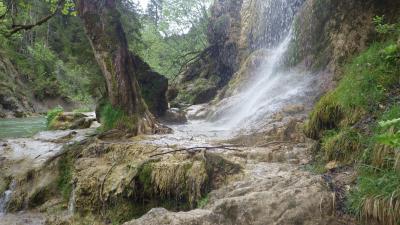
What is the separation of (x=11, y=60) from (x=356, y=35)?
34.1 metres

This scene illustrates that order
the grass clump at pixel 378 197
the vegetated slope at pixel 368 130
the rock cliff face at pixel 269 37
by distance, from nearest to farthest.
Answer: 1. the grass clump at pixel 378 197
2. the vegetated slope at pixel 368 130
3. the rock cliff face at pixel 269 37

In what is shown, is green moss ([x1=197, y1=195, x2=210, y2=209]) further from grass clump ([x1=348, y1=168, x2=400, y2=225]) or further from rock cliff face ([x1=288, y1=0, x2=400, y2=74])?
rock cliff face ([x1=288, y1=0, x2=400, y2=74])

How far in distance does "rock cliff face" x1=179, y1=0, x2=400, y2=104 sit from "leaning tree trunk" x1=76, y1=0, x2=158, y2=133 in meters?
5.48

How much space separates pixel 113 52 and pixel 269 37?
489 inches

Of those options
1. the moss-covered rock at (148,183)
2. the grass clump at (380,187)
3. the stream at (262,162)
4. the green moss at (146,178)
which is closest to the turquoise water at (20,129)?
the stream at (262,162)

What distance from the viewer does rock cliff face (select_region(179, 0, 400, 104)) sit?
9172mm

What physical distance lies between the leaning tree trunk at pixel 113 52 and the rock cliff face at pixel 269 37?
548 cm

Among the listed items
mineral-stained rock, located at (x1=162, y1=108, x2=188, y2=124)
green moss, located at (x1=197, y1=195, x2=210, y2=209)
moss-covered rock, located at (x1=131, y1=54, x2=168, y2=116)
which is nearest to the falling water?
mineral-stained rock, located at (x1=162, y1=108, x2=188, y2=124)

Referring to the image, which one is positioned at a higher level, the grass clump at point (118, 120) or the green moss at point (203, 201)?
the grass clump at point (118, 120)

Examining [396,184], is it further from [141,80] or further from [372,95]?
[141,80]

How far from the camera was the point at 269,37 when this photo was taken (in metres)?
19.6

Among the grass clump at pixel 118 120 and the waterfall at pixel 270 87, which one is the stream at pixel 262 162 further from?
the grass clump at pixel 118 120

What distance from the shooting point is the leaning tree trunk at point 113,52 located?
29.4 ft

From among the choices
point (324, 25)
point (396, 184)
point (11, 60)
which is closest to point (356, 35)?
point (324, 25)
